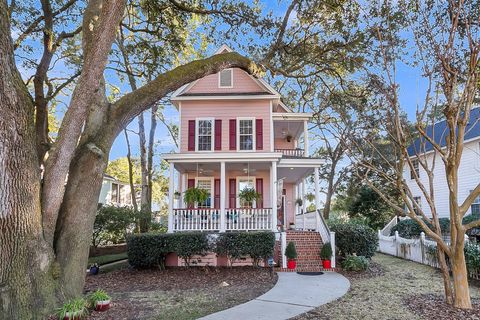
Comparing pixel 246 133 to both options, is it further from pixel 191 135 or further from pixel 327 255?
pixel 327 255

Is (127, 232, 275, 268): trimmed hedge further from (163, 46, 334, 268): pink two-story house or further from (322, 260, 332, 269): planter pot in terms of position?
(322, 260, 332, 269): planter pot

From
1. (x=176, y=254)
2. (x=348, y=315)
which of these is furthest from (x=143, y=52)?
(x=348, y=315)

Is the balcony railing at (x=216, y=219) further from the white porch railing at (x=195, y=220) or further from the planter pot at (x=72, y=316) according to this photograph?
the planter pot at (x=72, y=316)

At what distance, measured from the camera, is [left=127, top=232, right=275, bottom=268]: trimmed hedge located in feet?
38.9

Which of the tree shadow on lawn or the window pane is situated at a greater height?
the window pane

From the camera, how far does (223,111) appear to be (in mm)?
15609

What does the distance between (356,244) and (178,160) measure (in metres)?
7.45

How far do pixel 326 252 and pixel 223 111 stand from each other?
7.59m

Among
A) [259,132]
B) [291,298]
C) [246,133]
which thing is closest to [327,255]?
[291,298]

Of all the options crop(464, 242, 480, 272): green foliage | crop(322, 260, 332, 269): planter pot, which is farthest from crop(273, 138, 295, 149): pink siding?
crop(464, 242, 480, 272): green foliage

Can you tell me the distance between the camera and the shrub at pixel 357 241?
12328 mm

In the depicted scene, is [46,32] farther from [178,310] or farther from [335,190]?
[335,190]

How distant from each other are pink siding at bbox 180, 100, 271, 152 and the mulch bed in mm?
9771

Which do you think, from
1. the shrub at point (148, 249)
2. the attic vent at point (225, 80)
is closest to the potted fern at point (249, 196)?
the shrub at point (148, 249)
